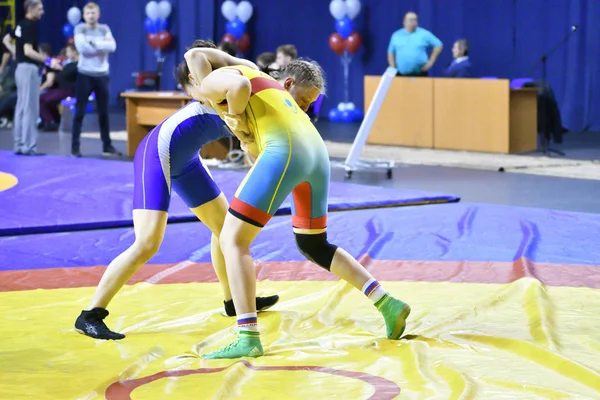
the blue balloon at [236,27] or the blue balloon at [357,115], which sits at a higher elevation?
the blue balloon at [236,27]

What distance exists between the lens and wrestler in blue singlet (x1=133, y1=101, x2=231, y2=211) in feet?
12.3

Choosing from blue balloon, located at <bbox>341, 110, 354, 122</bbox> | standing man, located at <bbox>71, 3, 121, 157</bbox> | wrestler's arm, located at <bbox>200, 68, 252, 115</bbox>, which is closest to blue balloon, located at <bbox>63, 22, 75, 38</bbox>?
blue balloon, located at <bbox>341, 110, 354, 122</bbox>

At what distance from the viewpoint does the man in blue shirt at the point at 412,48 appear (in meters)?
11.9

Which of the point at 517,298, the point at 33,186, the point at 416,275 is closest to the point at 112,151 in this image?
the point at 33,186

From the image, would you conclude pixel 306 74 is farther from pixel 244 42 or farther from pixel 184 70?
pixel 244 42

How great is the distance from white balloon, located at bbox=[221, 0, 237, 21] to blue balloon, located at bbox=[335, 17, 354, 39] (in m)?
2.01

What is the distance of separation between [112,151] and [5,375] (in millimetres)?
7367

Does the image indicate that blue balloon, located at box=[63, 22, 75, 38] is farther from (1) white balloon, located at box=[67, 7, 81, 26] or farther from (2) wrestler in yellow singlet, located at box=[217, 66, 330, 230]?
(2) wrestler in yellow singlet, located at box=[217, 66, 330, 230]

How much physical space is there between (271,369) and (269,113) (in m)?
0.89

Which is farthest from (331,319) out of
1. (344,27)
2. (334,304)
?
(344,27)

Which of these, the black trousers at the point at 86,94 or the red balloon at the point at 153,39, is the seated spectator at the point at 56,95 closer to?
the black trousers at the point at 86,94

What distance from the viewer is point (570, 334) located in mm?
3592

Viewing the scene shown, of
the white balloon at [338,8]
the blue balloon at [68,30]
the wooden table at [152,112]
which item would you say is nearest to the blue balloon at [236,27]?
the white balloon at [338,8]

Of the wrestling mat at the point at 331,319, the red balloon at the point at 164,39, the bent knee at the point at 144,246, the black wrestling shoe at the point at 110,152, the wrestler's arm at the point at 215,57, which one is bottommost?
the black wrestling shoe at the point at 110,152
